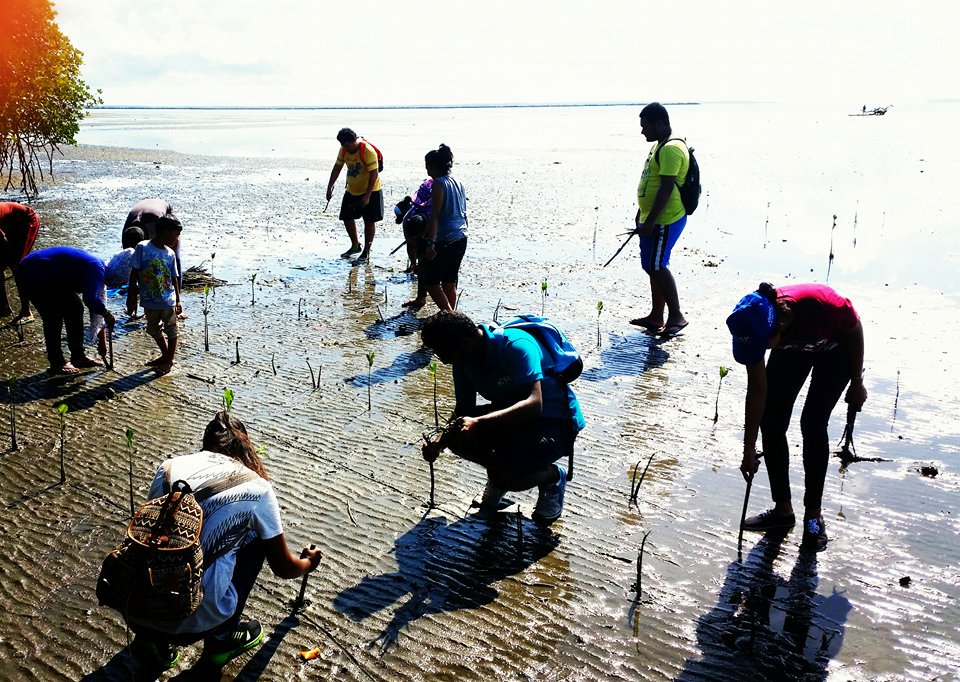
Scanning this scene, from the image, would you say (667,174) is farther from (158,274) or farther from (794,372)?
(158,274)

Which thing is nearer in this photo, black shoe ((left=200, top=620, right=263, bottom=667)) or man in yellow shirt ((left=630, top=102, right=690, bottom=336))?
black shoe ((left=200, top=620, right=263, bottom=667))

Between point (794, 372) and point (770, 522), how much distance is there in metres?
0.90

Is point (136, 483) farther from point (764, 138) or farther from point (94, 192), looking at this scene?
point (764, 138)

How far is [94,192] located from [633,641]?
19323 millimetres

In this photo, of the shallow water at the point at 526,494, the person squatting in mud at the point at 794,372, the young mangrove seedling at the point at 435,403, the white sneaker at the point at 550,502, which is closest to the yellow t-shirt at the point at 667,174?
the shallow water at the point at 526,494

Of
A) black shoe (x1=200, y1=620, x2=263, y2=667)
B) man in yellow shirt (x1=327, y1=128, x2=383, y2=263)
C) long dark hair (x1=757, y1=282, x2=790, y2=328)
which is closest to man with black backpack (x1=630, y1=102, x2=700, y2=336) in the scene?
long dark hair (x1=757, y1=282, x2=790, y2=328)

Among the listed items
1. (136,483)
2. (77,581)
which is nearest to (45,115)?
(136,483)

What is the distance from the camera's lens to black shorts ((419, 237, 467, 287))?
8656 mm

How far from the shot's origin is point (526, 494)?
5406mm

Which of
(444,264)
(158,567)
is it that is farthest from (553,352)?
(444,264)

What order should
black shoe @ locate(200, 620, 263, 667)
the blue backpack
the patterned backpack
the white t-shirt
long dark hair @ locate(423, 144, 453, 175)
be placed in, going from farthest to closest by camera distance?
long dark hair @ locate(423, 144, 453, 175)
the blue backpack
black shoe @ locate(200, 620, 263, 667)
the white t-shirt
the patterned backpack

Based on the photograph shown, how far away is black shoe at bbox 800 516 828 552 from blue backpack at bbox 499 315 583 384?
156 cm

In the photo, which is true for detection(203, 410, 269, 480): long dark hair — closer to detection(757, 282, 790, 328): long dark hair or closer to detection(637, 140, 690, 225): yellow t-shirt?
detection(757, 282, 790, 328): long dark hair

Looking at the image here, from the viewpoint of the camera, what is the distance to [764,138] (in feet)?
130
